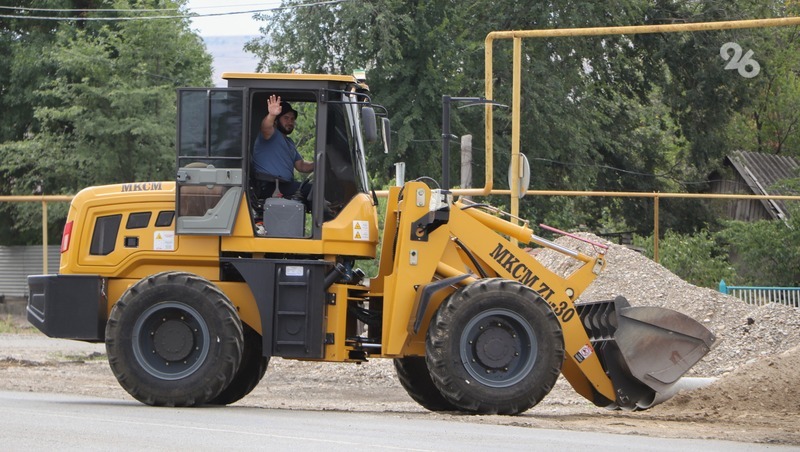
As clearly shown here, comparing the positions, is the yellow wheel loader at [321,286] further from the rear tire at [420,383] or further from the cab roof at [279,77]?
the rear tire at [420,383]

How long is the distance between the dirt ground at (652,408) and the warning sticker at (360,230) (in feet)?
5.70

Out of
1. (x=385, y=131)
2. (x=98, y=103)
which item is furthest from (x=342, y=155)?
(x=98, y=103)

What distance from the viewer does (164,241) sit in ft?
38.9

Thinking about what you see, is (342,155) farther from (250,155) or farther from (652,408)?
(652,408)

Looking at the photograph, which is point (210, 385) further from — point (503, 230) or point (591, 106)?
point (591, 106)

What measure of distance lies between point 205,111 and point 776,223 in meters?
18.6

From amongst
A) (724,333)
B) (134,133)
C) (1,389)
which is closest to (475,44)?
(134,133)

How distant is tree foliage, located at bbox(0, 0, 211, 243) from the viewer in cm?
2966

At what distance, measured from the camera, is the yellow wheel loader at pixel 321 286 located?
11.3m

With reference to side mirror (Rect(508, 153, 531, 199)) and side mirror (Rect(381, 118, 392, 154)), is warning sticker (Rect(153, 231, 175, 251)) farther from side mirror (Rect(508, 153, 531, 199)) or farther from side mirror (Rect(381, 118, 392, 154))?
side mirror (Rect(508, 153, 531, 199))

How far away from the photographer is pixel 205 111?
456 inches

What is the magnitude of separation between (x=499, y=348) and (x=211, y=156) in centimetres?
319

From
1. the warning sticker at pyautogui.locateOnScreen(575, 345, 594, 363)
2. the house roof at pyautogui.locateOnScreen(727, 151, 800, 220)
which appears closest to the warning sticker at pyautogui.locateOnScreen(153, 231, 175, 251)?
the warning sticker at pyautogui.locateOnScreen(575, 345, 594, 363)

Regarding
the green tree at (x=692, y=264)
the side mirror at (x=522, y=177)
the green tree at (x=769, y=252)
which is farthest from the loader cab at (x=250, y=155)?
the green tree at (x=769, y=252)
